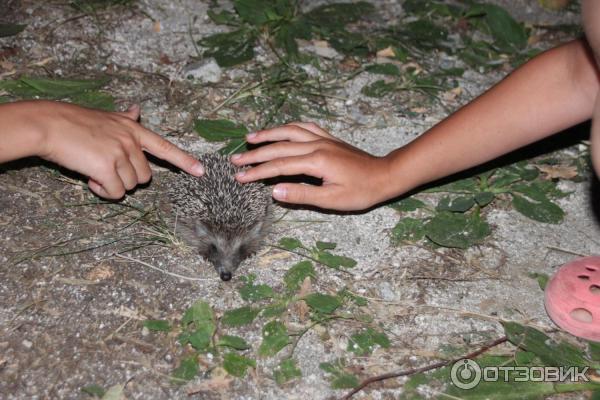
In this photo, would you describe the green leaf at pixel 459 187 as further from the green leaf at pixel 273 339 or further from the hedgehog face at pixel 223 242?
the green leaf at pixel 273 339

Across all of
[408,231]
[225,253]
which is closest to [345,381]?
[225,253]

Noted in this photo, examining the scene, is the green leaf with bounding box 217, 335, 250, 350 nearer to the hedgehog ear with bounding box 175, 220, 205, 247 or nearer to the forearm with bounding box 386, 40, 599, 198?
the hedgehog ear with bounding box 175, 220, 205, 247

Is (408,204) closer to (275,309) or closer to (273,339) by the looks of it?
(275,309)

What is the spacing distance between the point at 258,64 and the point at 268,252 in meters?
1.45

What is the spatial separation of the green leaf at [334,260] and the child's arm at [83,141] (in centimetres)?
80

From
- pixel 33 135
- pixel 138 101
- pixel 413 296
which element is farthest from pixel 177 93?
pixel 413 296

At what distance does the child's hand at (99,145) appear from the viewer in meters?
2.52

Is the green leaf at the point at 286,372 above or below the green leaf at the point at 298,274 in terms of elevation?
below

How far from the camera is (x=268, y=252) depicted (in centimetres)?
290

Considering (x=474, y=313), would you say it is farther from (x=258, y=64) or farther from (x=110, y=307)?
(x=258, y=64)

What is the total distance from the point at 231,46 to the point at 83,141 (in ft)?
5.24

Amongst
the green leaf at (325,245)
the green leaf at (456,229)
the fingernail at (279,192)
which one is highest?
the fingernail at (279,192)

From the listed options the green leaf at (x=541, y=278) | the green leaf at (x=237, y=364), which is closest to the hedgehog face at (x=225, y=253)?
the green leaf at (x=237, y=364)

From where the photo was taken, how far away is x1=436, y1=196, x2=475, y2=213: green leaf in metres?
3.11
